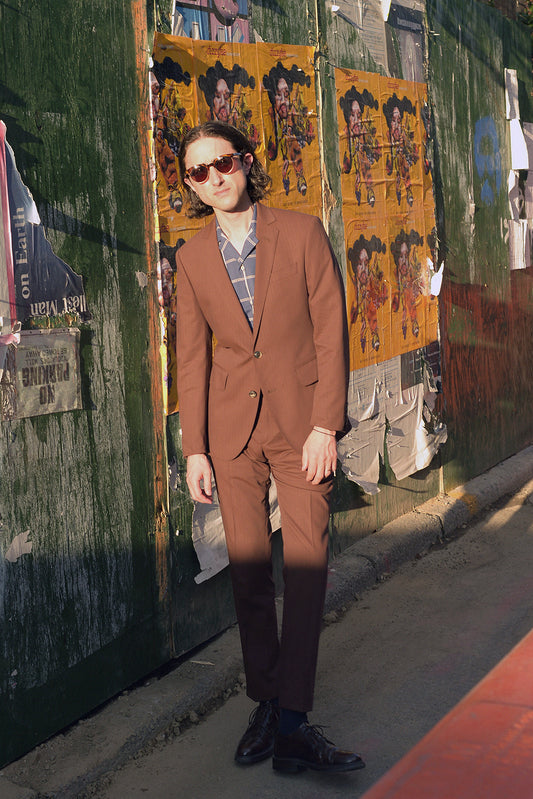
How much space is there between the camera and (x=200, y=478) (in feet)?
9.63

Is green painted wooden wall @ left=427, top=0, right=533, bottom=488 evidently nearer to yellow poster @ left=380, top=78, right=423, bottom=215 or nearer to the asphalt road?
yellow poster @ left=380, top=78, right=423, bottom=215

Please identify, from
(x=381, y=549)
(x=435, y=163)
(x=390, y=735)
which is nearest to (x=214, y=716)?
(x=390, y=735)

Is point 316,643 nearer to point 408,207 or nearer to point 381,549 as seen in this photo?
point 381,549

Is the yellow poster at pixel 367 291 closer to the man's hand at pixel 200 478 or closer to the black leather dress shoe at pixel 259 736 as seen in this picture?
the man's hand at pixel 200 478

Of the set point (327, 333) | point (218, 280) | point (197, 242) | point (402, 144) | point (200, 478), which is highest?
point (402, 144)

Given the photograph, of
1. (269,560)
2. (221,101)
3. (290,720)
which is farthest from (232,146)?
(290,720)

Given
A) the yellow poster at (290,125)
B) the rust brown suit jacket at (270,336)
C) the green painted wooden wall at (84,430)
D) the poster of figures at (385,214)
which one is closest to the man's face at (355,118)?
the poster of figures at (385,214)

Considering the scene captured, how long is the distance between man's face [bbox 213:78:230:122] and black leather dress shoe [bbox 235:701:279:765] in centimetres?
210

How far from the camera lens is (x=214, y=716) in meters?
3.28

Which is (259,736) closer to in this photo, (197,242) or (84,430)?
(84,430)

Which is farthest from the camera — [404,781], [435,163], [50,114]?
[435,163]

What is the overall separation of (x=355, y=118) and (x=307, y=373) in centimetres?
222

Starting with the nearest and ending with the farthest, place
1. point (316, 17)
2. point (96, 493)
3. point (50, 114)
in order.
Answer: point (50, 114) → point (96, 493) → point (316, 17)

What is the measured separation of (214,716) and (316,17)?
118 inches
